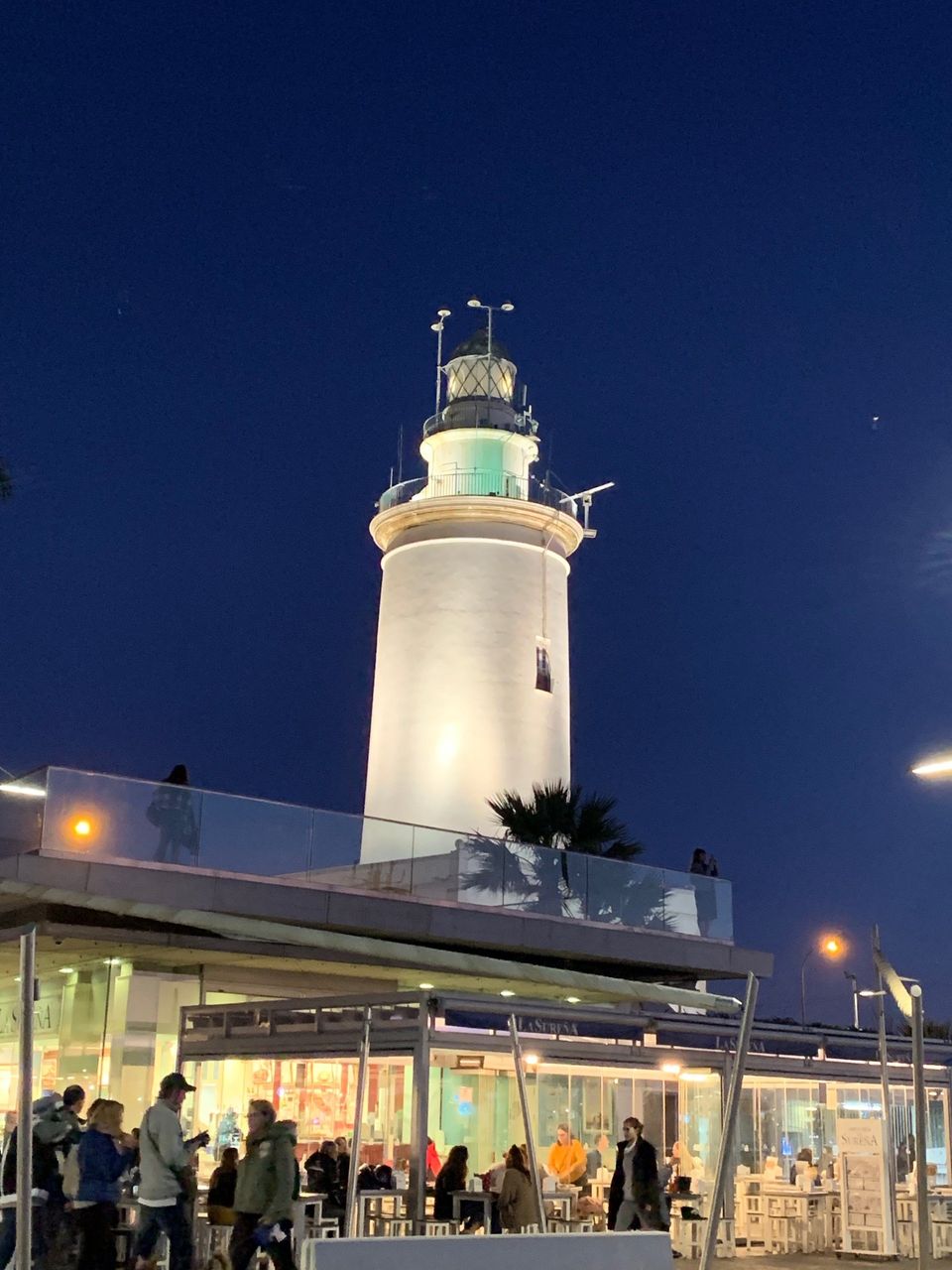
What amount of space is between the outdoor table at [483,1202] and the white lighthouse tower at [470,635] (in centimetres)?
1796

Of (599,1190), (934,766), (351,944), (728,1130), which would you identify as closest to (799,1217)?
(599,1190)

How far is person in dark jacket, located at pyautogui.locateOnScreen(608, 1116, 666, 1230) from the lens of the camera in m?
15.1

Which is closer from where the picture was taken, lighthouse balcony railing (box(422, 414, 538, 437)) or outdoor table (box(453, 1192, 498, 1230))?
outdoor table (box(453, 1192, 498, 1230))

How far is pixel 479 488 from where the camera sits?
126 ft

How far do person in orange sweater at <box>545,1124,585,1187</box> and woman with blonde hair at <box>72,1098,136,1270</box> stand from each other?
9.72m

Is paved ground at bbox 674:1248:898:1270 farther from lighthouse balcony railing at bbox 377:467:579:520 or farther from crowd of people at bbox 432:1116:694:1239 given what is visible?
lighthouse balcony railing at bbox 377:467:579:520

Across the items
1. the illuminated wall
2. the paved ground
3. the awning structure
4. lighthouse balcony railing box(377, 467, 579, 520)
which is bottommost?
the paved ground

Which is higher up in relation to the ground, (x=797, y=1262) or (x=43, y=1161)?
(x=43, y=1161)

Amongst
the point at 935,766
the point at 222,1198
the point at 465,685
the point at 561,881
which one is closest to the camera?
the point at 935,766

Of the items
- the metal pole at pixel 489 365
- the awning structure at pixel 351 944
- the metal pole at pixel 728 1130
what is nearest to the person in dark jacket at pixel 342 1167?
the awning structure at pixel 351 944

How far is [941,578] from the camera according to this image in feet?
293

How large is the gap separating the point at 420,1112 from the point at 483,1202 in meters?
1.96

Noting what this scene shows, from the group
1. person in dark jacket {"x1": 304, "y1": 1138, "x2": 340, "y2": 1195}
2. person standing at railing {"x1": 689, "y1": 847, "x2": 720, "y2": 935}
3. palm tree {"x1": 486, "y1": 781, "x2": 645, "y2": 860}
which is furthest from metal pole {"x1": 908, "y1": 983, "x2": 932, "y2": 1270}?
palm tree {"x1": 486, "y1": 781, "x2": 645, "y2": 860}

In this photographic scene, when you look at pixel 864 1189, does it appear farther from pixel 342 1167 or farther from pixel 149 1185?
pixel 149 1185
